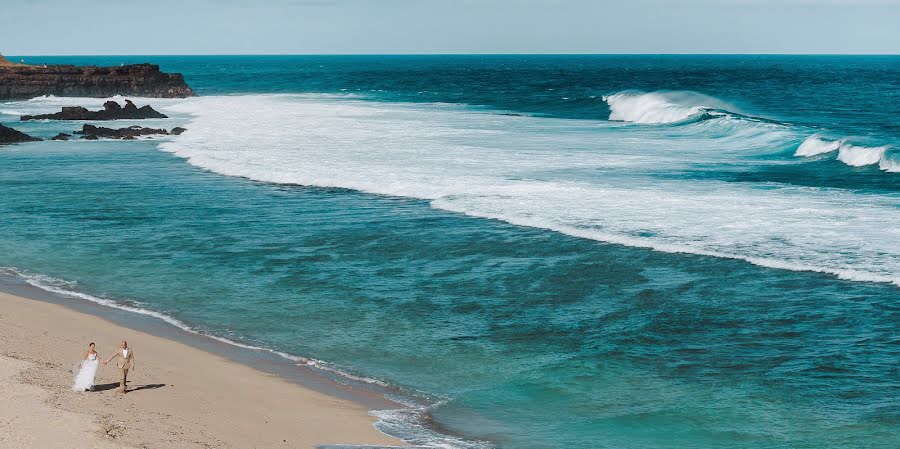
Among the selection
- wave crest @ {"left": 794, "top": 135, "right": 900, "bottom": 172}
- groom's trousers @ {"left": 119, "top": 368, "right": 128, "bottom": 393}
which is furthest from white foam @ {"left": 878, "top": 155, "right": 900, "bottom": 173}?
groom's trousers @ {"left": 119, "top": 368, "right": 128, "bottom": 393}

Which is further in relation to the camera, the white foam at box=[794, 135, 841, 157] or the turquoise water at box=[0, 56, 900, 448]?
the white foam at box=[794, 135, 841, 157]

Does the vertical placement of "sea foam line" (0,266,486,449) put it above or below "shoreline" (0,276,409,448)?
below

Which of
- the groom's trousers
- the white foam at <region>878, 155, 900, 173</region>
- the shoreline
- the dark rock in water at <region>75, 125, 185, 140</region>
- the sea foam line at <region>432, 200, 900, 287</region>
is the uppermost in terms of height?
the white foam at <region>878, 155, 900, 173</region>

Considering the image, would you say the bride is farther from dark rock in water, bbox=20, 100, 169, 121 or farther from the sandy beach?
dark rock in water, bbox=20, 100, 169, 121

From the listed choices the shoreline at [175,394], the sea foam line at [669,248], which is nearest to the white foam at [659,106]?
the sea foam line at [669,248]

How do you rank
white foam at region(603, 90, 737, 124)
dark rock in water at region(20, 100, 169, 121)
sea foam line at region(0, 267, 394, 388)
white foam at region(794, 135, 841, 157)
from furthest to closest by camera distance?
dark rock in water at region(20, 100, 169, 121) → white foam at region(603, 90, 737, 124) → white foam at region(794, 135, 841, 157) → sea foam line at region(0, 267, 394, 388)

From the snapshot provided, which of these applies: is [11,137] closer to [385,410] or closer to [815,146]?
[815,146]
